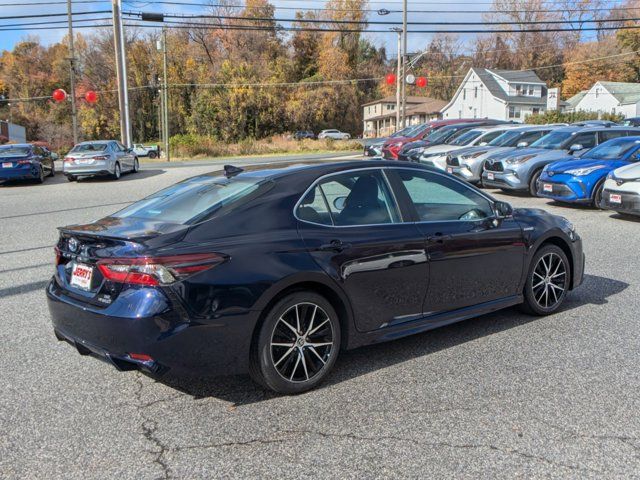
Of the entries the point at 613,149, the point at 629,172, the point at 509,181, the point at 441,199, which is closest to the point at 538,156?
the point at 509,181

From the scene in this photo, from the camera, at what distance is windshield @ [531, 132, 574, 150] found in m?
15.2

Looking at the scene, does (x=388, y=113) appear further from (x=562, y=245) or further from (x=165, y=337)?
(x=165, y=337)

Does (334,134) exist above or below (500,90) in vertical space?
below

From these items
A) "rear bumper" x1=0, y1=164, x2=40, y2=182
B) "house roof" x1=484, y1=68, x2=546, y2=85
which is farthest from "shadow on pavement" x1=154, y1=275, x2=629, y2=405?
"house roof" x1=484, y1=68, x2=546, y2=85

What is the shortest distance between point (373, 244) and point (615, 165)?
9945 millimetres

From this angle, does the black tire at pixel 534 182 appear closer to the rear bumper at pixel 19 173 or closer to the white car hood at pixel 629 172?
the white car hood at pixel 629 172

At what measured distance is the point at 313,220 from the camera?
4.19 meters

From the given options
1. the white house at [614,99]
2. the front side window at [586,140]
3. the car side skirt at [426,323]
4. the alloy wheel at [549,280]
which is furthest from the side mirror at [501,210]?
the white house at [614,99]

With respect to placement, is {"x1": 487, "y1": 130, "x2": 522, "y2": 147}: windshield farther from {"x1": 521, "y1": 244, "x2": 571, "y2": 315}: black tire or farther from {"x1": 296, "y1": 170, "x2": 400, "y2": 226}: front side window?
{"x1": 296, "y1": 170, "x2": 400, "y2": 226}: front side window

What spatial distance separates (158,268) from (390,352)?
7.07ft

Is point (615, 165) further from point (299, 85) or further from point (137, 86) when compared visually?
point (137, 86)

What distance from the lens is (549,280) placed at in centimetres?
564

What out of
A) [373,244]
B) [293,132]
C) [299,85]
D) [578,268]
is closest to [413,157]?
[578,268]

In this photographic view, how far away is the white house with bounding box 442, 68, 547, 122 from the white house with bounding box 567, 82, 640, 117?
4.73 metres
